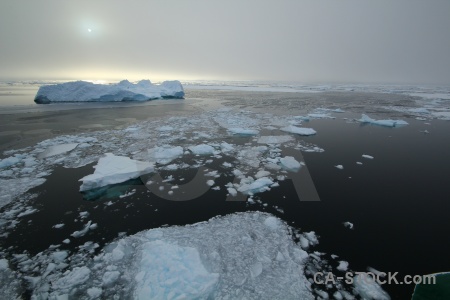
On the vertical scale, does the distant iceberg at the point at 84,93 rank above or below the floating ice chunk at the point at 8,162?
above

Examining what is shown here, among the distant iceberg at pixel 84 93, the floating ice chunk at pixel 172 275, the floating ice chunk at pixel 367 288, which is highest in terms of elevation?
the distant iceberg at pixel 84 93

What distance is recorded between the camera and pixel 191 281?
7.35 feet

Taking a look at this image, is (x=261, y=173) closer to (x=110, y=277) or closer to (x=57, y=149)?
(x=110, y=277)

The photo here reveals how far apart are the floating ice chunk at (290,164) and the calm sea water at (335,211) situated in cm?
35

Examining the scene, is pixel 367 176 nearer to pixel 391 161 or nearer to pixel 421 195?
pixel 421 195

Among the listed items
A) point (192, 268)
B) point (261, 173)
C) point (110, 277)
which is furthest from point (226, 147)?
point (110, 277)

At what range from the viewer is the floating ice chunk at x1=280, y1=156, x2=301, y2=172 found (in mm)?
4961

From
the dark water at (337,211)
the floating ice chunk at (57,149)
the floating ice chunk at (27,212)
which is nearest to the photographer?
the dark water at (337,211)

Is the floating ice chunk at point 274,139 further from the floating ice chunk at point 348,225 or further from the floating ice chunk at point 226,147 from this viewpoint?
the floating ice chunk at point 348,225

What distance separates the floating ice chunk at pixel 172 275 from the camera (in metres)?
2.13

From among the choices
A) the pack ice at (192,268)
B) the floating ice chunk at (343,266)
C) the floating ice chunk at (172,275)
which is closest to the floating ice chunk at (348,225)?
the floating ice chunk at (343,266)

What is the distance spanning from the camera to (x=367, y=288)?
2.26 m

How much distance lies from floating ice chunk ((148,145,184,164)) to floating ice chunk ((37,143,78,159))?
7.09ft

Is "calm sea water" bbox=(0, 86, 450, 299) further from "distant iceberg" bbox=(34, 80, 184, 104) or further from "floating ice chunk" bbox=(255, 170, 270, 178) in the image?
"distant iceberg" bbox=(34, 80, 184, 104)
